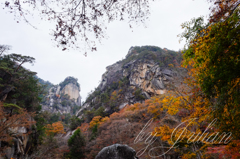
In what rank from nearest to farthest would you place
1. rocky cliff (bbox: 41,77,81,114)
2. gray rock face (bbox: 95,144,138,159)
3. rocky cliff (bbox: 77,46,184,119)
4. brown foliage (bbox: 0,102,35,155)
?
gray rock face (bbox: 95,144,138,159) → brown foliage (bbox: 0,102,35,155) → rocky cliff (bbox: 77,46,184,119) → rocky cliff (bbox: 41,77,81,114)

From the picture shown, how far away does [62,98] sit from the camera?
75.4 meters

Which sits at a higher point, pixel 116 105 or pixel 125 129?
pixel 116 105

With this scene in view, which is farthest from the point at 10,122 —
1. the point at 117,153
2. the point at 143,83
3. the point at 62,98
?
the point at 62,98

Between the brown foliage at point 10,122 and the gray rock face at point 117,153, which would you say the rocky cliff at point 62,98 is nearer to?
the brown foliage at point 10,122

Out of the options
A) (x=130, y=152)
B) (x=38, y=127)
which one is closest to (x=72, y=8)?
(x=130, y=152)

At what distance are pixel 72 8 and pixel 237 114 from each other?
14.1ft

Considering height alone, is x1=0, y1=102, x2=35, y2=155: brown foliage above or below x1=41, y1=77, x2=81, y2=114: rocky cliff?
below

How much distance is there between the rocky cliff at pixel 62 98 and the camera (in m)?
64.9

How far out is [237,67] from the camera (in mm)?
2330

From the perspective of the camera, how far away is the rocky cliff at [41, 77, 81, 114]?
64.9m

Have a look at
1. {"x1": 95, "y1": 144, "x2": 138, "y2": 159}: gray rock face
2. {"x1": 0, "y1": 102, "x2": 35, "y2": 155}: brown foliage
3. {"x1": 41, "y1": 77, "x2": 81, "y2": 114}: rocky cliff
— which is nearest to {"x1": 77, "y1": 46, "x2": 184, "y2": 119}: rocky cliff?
{"x1": 0, "y1": 102, "x2": 35, "y2": 155}: brown foliage

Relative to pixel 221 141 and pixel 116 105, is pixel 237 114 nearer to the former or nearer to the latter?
pixel 221 141

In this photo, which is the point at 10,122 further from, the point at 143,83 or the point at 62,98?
the point at 62,98

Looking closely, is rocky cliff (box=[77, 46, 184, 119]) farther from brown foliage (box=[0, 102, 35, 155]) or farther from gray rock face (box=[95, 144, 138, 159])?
gray rock face (box=[95, 144, 138, 159])
